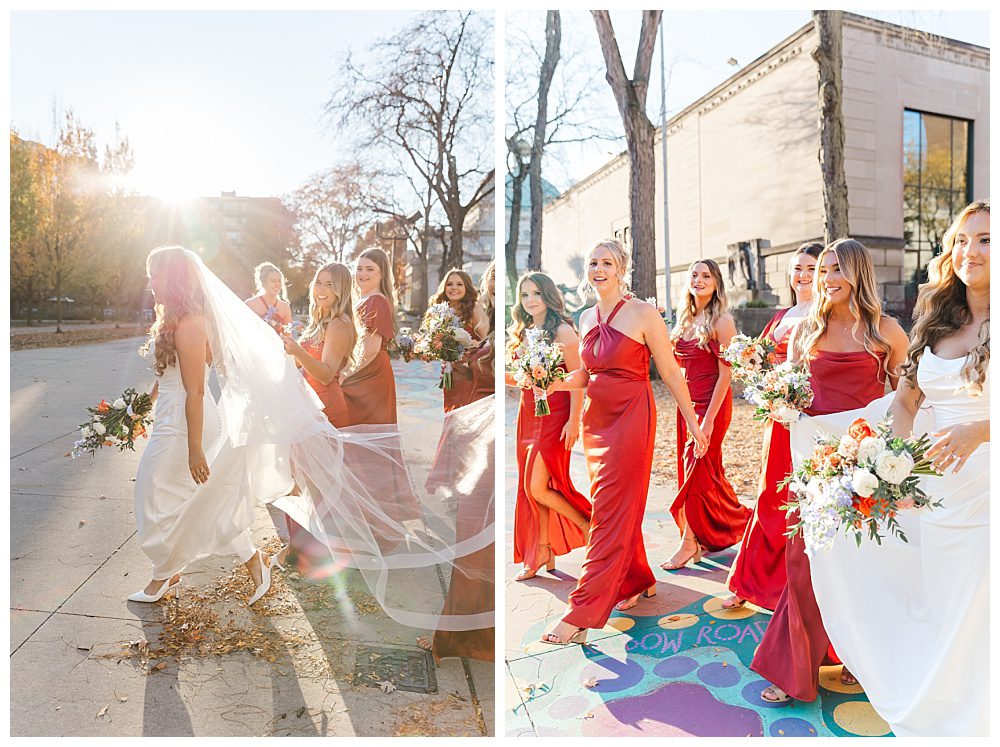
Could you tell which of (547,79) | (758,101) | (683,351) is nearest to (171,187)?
(547,79)

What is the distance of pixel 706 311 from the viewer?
13.0 feet

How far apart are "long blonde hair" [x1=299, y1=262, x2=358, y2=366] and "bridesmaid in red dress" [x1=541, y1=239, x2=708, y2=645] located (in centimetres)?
159

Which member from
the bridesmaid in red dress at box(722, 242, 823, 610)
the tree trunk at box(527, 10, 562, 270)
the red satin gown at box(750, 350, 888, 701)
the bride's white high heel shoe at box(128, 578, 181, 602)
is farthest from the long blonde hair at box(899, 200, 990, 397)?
the tree trunk at box(527, 10, 562, 270)

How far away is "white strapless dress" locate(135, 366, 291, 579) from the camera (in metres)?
2.96

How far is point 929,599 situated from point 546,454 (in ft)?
5.77

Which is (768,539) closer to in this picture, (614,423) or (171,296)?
(614,423)

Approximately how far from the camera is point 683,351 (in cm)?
400

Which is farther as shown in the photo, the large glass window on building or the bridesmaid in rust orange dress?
the large glass window on building

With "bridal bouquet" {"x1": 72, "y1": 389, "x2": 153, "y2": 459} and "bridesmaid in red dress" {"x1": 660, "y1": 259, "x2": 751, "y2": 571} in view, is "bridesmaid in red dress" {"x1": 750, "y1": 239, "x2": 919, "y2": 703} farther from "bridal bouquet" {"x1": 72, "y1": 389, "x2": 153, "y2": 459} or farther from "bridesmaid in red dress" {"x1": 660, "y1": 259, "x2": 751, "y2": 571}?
"bridal bouquet" {"x1": 72, "y1": 389, "x2": 153, "y2": 459}

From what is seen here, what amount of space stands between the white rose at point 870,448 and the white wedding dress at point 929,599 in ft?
1.13

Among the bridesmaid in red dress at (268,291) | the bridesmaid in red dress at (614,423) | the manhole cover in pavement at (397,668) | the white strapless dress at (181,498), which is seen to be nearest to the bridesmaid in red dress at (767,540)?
the bridesmaid in red dress at (614,423)

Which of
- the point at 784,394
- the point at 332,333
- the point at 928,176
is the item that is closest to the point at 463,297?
the point at 332,333

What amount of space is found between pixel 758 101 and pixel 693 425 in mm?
12994

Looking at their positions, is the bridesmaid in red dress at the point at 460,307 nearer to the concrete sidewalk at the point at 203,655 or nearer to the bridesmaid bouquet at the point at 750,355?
the concrete sidewalk at the point at 203,655
